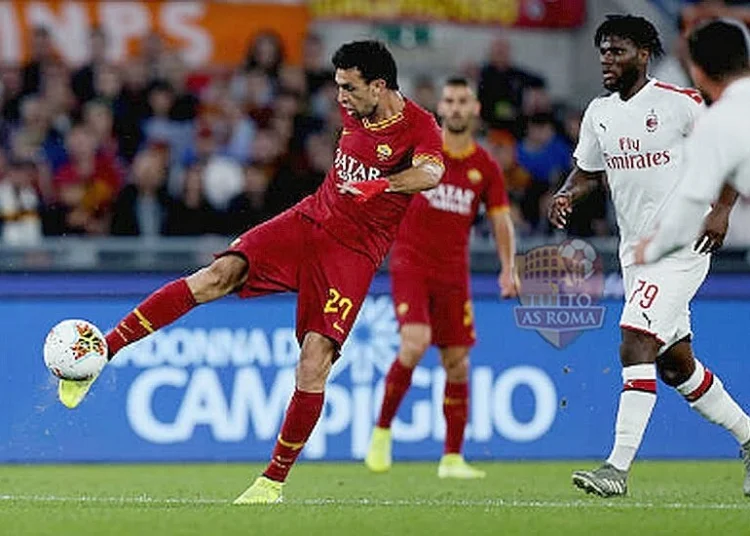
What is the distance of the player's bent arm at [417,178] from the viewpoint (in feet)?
32.8

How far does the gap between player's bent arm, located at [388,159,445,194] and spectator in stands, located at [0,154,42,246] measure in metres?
6.37

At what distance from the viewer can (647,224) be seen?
414 inches

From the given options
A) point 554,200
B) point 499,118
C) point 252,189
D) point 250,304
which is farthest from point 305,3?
point 554,200

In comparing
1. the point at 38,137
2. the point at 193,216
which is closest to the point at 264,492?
the point at 193,216

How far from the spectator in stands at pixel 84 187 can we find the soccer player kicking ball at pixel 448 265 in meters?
3.69

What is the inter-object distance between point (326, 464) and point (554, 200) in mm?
4126

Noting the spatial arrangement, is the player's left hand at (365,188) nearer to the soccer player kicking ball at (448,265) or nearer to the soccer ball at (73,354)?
the soccer ball at (73,354)

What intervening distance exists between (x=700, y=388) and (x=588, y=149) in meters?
1.45

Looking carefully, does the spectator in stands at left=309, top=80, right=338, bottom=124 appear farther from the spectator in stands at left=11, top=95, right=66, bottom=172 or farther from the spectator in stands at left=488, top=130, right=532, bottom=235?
the spectator in stands at left=11, top=95, right=66, bottom=172

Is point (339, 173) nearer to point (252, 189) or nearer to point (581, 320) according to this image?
point (581, 320)

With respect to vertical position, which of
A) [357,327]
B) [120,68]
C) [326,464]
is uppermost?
[120,68]

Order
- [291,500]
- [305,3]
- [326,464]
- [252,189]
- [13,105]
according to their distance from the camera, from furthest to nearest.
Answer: [305,3] < [13,105] < [252,189] < [326,464] < [291,500]

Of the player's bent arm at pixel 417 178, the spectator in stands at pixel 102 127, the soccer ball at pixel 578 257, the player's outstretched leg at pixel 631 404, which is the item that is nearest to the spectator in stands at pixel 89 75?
the spectator in stands at pixel 102 127

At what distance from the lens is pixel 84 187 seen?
55.0 feet
